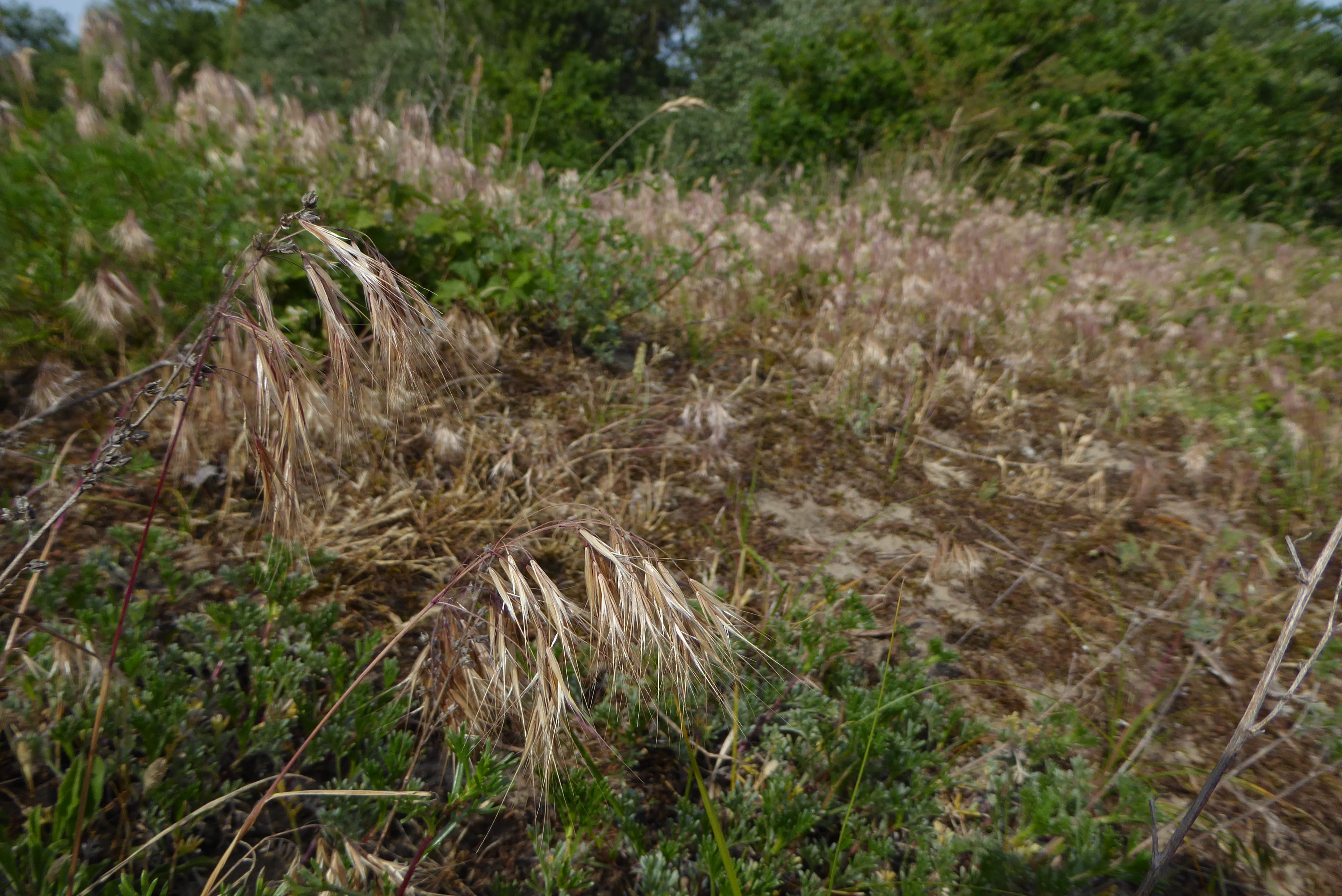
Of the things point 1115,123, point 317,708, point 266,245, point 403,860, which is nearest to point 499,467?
point 317,708

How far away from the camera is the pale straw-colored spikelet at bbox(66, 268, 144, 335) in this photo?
2.22 meters

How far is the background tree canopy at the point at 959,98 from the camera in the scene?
8078mm

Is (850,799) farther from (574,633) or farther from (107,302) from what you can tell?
(107,302)

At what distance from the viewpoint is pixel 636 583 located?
103 centimetres

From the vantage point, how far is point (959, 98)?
912cm

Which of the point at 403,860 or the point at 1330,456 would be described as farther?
the point at 1330,456

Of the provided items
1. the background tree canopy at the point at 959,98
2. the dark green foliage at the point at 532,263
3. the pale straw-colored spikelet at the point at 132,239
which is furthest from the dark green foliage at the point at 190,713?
the background tree canopy at the point at 959,98

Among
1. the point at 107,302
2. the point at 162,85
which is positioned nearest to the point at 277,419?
the point at 107,302

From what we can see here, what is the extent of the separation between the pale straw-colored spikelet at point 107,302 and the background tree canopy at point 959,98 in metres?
2.56

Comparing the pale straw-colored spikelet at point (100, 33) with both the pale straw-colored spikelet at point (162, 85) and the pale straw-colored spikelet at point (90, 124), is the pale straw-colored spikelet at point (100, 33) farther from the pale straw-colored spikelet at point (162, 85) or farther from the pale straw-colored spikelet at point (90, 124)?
the pale straw-colored spikelet at point (90, 124)

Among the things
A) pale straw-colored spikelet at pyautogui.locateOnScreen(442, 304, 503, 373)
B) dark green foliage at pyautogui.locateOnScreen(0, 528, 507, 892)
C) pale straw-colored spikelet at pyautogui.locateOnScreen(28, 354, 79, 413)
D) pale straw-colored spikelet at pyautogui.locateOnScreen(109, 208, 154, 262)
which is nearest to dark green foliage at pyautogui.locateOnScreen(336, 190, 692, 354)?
pale straw-colored spikelet at pyautogui.locateOnScreen(442, 304, 503, 373)

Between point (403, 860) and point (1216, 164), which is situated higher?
point (1216, 164)

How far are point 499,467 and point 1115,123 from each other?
11.5 meters

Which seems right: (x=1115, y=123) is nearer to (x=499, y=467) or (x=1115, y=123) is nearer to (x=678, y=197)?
(x=678, y=197)
